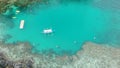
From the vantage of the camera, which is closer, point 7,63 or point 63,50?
point 7,63

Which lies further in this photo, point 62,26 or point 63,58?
point 62,26

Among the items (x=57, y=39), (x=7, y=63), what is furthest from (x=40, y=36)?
Result: (x=7, y=63)

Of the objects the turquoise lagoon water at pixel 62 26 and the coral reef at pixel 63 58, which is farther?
the turquoise lagoon water at pixel 62 26

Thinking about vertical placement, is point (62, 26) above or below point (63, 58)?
above

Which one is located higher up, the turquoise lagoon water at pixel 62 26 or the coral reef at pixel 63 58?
the turquoise lagoon water at pixel 62 26

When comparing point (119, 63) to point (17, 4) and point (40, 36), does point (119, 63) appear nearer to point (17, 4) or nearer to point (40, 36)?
point (40, 36)
